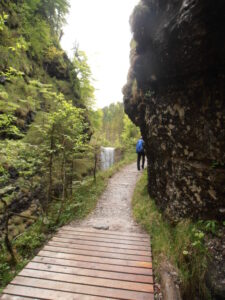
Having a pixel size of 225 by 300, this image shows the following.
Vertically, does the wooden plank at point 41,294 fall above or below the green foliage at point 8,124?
below

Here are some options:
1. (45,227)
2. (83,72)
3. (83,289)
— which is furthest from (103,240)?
(83,72)

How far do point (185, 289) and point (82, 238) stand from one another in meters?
2.74

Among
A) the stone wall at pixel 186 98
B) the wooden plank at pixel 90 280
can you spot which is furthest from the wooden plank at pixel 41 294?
the stone wall at pixel 186 98

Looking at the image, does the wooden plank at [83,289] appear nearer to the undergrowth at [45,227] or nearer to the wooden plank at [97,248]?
the undergrowth at [45,227]

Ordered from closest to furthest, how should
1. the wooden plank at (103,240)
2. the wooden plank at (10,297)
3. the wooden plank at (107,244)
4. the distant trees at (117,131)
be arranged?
the wooden plank at (10,297) → the wooden plank at (107,244) → the wooden plank at (103,240) → the distant trees at (117,131)

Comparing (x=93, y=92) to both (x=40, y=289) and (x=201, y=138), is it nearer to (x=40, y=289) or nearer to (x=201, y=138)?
(x=201, y=138)

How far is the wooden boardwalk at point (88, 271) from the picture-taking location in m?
3.16

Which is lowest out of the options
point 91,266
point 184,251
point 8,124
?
point 91,266

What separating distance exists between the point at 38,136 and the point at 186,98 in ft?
15.1

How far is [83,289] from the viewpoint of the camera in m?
3.24

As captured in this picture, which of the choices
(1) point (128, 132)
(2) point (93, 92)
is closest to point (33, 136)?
(2) point (93, 92)

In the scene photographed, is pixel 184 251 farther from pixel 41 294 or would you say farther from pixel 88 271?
pixel 41 294

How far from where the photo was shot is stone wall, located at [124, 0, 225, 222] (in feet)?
11.8

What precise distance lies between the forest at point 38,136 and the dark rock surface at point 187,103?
2.87m
